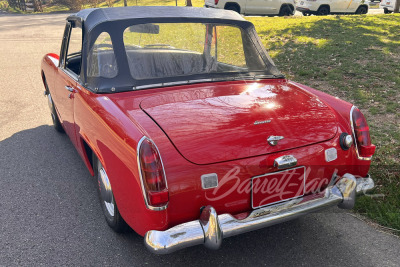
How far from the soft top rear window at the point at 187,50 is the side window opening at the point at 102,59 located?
13 centimetres

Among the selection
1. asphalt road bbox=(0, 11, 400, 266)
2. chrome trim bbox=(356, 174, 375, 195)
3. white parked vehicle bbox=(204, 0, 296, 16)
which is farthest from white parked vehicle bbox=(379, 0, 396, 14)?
chrome trim bbox=(356, 174, 375, 195)

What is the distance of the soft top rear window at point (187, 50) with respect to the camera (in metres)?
3.22

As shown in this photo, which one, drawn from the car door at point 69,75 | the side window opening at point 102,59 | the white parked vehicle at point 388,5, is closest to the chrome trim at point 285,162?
the side window opening at point 102,59

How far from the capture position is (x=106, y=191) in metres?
2.92

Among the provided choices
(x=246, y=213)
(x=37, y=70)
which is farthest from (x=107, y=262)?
(x=37, y=70)

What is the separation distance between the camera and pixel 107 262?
8.95 feet

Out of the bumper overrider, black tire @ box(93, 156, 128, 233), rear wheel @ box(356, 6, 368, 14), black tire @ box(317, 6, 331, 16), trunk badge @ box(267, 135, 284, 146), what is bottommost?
rear wheel @ box(356, 6, 368, 14)

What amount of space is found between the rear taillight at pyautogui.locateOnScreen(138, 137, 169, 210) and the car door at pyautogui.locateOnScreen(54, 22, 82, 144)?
1.59 metres

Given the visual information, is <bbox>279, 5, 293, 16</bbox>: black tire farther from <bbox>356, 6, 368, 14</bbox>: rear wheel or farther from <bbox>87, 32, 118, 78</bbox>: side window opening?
<bbox>87, 32, 118, 78</bbox>: side window opening

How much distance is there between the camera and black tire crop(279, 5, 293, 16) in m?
18.4

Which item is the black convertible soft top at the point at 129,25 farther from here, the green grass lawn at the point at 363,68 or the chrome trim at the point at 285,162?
the green grass lawn at the point at 363,68

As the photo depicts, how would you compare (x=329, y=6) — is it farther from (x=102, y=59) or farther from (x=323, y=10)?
(x=102, y=59)

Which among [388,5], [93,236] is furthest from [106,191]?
[388,5]

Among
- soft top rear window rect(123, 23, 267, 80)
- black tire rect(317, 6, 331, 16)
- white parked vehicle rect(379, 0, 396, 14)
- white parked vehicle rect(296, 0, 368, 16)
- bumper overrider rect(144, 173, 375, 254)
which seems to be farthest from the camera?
Result: white parked vehicle rect(379, 0, 396, 14)
